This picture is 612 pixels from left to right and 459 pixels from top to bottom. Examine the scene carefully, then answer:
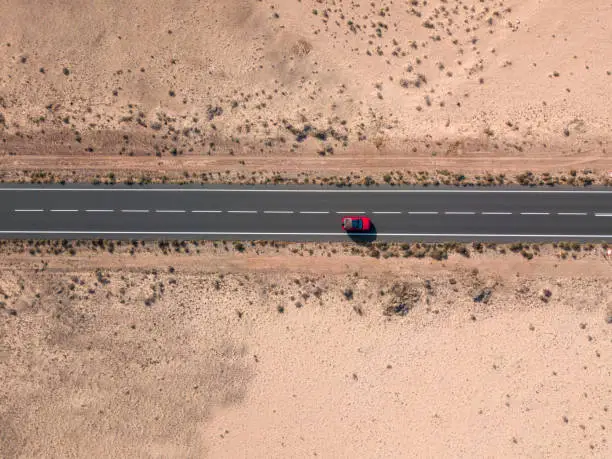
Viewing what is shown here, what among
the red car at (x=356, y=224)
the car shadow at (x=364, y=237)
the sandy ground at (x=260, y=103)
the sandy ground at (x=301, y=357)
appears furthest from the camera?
the sandy ground at (x=260, y=103)

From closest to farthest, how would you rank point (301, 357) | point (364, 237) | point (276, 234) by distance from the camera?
point (301, 357), point (364, 237), point (276, 234)

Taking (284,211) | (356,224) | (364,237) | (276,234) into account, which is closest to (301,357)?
(276,234)

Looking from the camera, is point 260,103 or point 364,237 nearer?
point 364,237

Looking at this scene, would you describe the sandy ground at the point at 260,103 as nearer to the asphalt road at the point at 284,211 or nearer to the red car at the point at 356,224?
the asphalt road at the point at 284,211

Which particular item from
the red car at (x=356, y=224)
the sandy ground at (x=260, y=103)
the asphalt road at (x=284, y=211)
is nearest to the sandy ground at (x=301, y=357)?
the asphalt road at (x=284, y=211)

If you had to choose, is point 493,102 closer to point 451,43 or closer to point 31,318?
point 451,43

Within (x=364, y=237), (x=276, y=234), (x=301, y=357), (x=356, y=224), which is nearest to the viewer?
(x=301, y=357)

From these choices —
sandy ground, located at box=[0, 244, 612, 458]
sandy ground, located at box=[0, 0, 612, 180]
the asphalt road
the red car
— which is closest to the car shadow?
the asphalt road

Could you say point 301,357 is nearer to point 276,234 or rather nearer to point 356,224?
point 276,234
